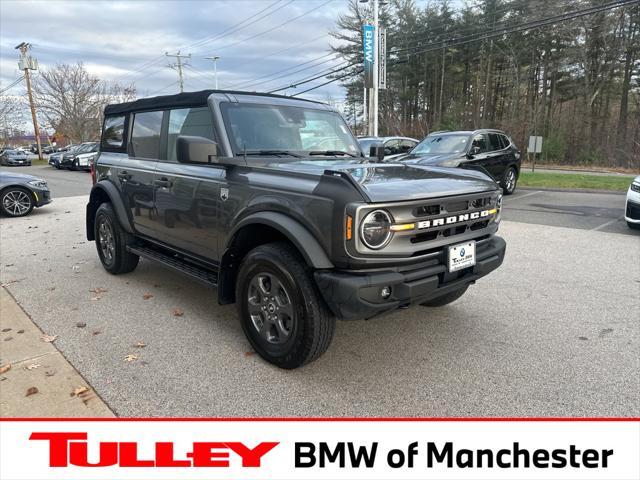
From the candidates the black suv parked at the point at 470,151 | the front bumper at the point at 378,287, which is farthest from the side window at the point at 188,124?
the black suv parked at the point at 470,151

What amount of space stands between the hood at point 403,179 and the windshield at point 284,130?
1.14 ft

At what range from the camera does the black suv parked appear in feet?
34.3

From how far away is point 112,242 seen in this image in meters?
5.37

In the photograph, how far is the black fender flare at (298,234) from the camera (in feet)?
8.96

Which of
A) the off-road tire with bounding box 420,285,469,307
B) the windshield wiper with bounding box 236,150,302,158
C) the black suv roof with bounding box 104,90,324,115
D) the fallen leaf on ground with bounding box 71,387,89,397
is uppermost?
the black suv roof with bounding box 104,90,324,115

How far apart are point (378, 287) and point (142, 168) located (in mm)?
3141

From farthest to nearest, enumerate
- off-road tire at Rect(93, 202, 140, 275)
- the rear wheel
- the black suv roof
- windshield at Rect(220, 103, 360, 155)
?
1. the rear wheel
2. off-road tire at Rect(93, 202, 140, 275)
3. the black suv roof
4. windshield at Rect(220, 103, 360, 155)

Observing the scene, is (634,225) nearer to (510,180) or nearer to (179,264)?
(510,180)

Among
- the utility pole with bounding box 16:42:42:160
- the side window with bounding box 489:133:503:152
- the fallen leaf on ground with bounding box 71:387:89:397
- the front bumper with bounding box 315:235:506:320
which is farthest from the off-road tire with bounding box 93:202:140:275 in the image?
the utility pole with bounding box 16:42:42:160

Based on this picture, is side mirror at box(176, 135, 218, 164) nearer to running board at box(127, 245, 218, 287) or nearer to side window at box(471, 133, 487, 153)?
running board at box(127, 245, 218, 287)

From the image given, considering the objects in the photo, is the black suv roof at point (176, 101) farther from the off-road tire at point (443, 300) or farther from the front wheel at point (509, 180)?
the front wheel at point (509, 180)

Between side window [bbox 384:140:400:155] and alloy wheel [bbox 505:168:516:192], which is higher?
side window [bbox 384:140:400:155]

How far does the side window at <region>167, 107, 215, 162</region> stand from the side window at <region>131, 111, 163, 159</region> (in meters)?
0.28

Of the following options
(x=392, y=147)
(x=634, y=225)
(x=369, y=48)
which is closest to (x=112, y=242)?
(x=634, y=225)
